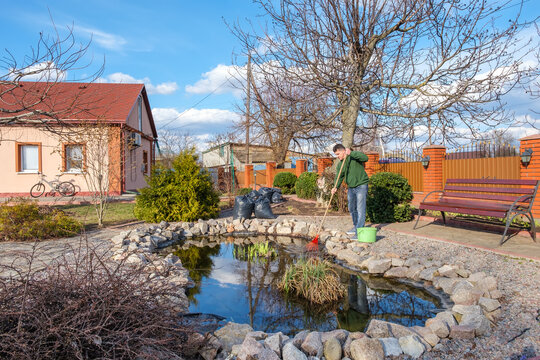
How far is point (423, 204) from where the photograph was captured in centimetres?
662

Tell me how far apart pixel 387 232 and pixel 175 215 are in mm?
4622

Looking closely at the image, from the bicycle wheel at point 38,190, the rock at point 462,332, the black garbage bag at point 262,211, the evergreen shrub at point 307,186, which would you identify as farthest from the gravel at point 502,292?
the bicycle wheel at point 38,190

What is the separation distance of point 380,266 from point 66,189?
13.7 meters

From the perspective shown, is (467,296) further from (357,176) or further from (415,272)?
(357,176)

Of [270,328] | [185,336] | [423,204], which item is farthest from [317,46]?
[185,336]

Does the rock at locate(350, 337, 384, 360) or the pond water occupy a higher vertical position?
the rock at locate(350, 337, 384, 360)

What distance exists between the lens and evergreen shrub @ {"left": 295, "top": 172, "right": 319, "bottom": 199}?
13.6m

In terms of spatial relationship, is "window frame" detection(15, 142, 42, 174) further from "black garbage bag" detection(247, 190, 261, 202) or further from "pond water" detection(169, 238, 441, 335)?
"pond water" detection(169, 238, 441, 335)

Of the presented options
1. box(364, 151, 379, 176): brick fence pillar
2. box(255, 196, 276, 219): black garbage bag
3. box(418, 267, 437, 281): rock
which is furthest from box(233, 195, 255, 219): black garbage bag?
box(364, 151, 379, 176): brick fence pillar

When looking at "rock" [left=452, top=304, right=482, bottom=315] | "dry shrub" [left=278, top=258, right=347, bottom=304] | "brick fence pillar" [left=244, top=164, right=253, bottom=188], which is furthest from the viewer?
"brick fence pillar" [left=244, top=164, right=253, bottom=188]

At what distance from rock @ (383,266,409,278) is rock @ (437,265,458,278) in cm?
41

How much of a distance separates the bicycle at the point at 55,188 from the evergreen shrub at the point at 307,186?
9.17 metres

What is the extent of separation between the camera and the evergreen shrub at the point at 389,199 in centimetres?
755

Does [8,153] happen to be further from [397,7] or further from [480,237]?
[480,237]
